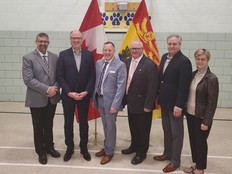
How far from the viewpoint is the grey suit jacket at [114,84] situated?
3.07m

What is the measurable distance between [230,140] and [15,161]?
3.19m

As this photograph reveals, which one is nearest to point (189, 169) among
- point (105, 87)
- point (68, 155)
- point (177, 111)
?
point (177, 111)

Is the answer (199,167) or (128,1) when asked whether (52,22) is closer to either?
(128,1)

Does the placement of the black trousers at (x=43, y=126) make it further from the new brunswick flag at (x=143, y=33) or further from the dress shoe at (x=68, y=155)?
the new brunswick flag at (x=143, y=33)

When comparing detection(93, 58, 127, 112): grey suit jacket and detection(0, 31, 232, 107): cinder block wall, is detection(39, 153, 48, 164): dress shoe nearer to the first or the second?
detection(93, 58, 127, 112): grey suit jacket

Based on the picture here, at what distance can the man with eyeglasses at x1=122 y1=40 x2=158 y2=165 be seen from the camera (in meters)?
3.05

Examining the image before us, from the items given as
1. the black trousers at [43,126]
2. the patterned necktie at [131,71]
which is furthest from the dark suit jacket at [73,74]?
the patterned necktie at [131,71]

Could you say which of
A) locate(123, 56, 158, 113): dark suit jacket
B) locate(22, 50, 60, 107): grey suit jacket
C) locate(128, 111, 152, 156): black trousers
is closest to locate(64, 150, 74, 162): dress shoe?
locate(22, 50, 60, 107): grey suit jacket

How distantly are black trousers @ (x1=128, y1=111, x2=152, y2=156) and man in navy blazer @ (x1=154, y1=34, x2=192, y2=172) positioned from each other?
22cm

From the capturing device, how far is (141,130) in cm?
325

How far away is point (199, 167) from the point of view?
2.94 metres

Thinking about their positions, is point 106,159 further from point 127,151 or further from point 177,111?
point 177,111

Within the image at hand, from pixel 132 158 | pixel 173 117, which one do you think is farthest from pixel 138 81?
pixel 132 158

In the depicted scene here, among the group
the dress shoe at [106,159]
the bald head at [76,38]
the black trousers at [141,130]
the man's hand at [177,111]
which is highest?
the bald head at [76,38]
